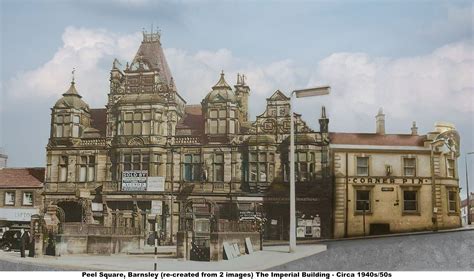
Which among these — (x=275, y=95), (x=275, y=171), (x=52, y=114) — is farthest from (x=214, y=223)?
(x=52, y=114)

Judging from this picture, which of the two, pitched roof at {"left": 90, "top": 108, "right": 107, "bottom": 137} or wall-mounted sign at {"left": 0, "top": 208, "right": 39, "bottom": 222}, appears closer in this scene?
pitched roof at {"left": 90, "top": 108, "right": 107, "bottom": 137}

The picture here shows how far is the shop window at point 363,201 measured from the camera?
20.8 metres

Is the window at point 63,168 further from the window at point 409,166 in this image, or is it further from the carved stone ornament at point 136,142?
the window at point 409,166

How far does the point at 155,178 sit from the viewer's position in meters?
23.7

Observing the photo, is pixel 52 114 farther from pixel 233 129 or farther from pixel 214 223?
pixel 214 223

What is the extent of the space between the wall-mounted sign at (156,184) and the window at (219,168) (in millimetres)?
2277

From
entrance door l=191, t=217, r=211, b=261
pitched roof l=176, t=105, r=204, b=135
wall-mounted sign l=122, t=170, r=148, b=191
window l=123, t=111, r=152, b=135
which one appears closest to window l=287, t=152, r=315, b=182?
pitched roof l=176, t=105, r=204, b=135

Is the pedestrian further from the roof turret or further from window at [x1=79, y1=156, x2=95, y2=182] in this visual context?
the roof turret

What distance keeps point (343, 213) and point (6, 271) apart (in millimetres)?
Result: 12007

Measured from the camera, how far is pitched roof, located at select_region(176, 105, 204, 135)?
2402 cm

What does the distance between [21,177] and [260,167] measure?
36.4 feet

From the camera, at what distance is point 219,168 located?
23781 millimetres

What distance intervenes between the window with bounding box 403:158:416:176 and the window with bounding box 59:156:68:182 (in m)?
14.3

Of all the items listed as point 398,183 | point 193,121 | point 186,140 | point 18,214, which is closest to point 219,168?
point 186,140
